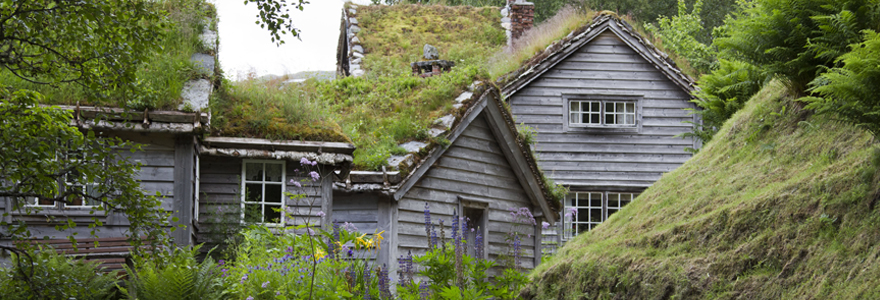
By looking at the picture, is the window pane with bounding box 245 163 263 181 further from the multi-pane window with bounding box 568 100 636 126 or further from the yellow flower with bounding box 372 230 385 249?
the multi-pane window with bounding box 568 100 636 126

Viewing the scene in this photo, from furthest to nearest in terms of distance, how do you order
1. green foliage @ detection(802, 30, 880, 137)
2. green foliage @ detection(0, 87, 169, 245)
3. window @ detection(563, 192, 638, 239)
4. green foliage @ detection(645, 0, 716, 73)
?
green foliage @ detection(645, 0, 716, 73), window @ detection(563, 192, 638, 239), green foliage @ detection(802, 30, 880, 137), green foliage @ detection(0, 87, 169, 245)

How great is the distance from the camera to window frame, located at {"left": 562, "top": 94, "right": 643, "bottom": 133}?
20.1 m

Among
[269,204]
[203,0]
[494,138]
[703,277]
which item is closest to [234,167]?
[269,204]

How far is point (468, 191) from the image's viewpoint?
1438 cm

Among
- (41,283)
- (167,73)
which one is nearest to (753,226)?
(41,283)

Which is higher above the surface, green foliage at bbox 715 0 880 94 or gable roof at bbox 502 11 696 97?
gable roof at bbox 502 11 696 97

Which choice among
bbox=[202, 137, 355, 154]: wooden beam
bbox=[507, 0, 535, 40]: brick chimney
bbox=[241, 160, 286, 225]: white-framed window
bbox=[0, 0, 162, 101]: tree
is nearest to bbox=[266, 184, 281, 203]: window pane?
bbox=[241, 160, 286, 225]: white-framed window

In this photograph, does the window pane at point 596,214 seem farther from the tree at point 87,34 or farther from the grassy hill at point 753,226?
the tree at point 87,34

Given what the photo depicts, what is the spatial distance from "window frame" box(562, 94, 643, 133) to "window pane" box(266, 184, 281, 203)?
908 cm

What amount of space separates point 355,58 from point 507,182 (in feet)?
27.0

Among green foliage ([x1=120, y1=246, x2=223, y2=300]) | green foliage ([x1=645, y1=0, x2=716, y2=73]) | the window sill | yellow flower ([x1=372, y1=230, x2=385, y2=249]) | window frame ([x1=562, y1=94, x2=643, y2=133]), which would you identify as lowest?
green foliage ([x1=120, y1=246, x2=223, y2=300])

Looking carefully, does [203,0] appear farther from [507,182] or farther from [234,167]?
[507,182]

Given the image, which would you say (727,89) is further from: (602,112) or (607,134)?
(602,112)

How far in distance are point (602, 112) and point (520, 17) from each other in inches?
184
